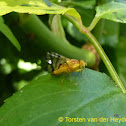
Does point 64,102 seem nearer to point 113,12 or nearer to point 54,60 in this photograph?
point 54,60

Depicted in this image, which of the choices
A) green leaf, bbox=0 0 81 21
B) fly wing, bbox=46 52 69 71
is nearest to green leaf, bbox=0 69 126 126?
fly wing, bbox=46 52 69 71

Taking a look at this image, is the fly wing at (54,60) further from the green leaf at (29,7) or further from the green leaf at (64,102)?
the green leaf at (29,7)

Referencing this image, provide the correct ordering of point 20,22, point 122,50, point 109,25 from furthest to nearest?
point 122,50 → point 109,25 → point 20,22

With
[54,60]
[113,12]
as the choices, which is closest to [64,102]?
[54,60]

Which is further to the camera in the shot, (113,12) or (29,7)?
(113,12)

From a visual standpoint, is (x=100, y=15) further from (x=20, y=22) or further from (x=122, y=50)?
(x=122, y=50)

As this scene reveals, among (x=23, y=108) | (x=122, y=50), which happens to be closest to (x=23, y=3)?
(x=23, y=108)
